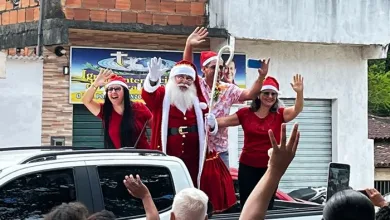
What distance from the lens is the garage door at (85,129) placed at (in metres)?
15.0

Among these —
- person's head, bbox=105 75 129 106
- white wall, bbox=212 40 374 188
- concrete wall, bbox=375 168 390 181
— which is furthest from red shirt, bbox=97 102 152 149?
concrete wall, bbox=375 168 390 181

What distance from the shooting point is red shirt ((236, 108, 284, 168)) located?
7.36 meters


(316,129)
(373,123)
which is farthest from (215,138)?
(373,123)

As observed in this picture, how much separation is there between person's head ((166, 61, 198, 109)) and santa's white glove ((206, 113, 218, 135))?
8.0 inches

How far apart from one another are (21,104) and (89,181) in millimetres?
8852

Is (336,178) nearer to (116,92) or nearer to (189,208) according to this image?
(116,92)

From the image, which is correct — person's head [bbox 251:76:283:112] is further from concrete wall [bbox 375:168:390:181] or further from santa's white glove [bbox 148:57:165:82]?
concrete wall [bbox 375:168:390:181]

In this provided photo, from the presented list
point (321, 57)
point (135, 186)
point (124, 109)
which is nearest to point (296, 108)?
point (124, 109)

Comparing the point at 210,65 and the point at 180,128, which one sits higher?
the point at 210,65

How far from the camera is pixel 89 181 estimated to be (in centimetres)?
579

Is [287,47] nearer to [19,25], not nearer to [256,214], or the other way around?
[19,25]

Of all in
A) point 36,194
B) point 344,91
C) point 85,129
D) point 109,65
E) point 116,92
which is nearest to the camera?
point 36,194

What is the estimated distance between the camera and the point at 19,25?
49.8ft

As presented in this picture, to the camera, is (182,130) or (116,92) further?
(116,92)
